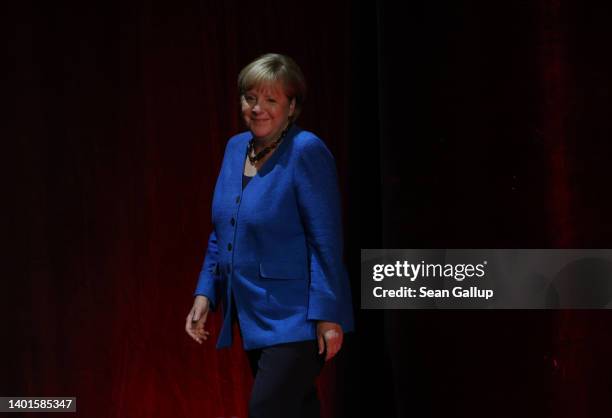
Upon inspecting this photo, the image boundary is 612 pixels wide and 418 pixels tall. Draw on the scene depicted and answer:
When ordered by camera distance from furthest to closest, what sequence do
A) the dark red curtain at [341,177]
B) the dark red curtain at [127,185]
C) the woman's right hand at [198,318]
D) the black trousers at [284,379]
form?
the dark red curtain at [127,185] → the dark red curtain at [341,177] → the woman's right hand at [198,318] → the black trousers at [284,379]

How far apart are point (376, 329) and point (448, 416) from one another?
31 cm

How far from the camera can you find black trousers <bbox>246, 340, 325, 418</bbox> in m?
2.41

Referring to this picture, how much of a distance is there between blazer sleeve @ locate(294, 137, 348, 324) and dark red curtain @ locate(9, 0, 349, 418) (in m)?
0.74

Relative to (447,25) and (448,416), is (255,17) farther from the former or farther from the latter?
(448,416)

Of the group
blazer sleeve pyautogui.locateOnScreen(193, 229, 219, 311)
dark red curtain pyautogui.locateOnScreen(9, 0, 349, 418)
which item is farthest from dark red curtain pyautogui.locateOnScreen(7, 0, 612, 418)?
blazer sleeve pyautogui.locateOnScreen(193, 229, 219, 311)

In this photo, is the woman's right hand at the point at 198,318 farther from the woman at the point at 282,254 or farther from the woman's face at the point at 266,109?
the woman's face at the point at 266,109

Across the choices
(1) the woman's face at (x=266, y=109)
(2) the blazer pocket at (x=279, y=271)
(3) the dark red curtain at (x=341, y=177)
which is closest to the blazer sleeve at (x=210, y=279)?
(2) the blazer pocket at (x=279, y=271)

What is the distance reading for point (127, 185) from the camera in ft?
10.8

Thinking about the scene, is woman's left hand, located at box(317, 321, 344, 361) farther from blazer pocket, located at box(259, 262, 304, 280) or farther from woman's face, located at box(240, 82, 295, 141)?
woman's face, located at box(240, 82, 295, 141)

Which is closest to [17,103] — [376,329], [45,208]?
[45,208]

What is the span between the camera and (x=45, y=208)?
3354 mm

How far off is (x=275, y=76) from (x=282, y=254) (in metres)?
0.39

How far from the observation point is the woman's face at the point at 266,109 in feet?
8.16

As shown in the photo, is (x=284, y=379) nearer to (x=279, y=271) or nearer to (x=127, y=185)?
(x=279, y=271)
